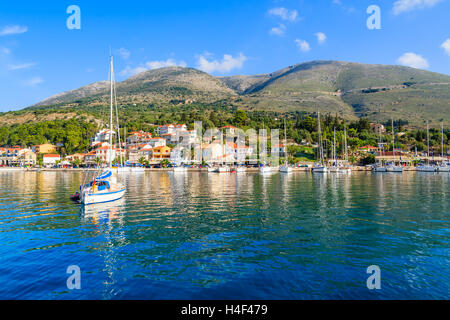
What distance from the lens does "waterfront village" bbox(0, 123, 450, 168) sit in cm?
9562

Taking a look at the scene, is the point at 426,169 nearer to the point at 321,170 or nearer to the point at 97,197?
the point at 321,170

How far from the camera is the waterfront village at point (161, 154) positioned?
314ft

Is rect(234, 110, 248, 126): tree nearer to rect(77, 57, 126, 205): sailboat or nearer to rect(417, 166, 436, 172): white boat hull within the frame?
rect(417, 166, 436, 172): white boat hull

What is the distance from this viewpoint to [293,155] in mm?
102250

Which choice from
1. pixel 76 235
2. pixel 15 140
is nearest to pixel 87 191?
pixel 76 235

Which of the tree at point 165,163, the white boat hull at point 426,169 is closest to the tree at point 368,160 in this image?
the white boat hull at point 426,169

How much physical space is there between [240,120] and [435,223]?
370 feet

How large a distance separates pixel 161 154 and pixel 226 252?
102 meters

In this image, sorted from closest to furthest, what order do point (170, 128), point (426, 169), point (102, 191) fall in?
point (102, 191), point (426, 169), point (170, 128)

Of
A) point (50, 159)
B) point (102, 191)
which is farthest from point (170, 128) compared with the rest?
point (102, 191)

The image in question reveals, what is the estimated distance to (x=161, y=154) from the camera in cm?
10981

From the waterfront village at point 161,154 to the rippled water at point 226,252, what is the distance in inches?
2818

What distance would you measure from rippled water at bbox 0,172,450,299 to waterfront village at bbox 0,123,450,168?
7157 cm
